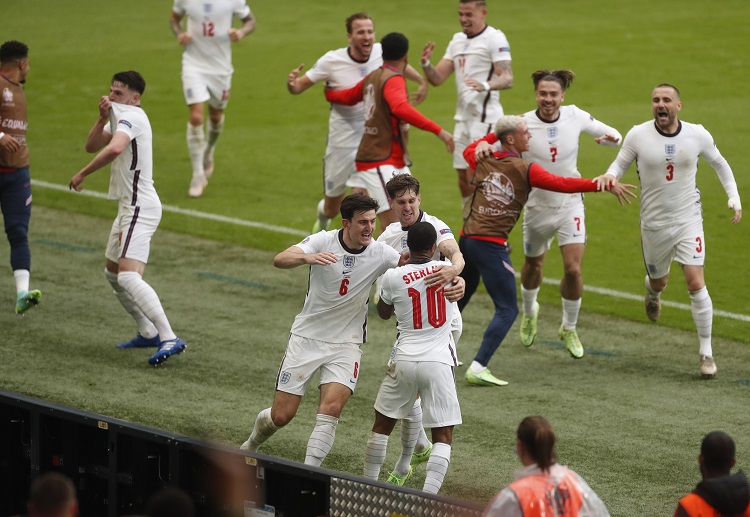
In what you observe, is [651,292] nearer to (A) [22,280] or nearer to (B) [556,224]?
(B) [556,224]

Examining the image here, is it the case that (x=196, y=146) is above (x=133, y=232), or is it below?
below

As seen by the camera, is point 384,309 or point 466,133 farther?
point 466,133

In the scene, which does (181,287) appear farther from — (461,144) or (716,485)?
(716,485)

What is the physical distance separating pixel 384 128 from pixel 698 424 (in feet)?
13.6

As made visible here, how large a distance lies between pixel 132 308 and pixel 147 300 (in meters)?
0.60

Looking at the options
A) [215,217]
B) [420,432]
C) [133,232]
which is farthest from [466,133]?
[420,432]

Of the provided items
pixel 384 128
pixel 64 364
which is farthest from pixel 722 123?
pixel 64 364

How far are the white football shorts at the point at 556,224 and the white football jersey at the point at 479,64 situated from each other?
10.1ft

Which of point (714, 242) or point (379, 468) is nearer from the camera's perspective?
point (379, 468)

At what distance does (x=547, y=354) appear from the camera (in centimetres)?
1140

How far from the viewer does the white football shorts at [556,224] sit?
1103 cm

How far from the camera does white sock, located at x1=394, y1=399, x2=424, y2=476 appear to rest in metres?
8.08

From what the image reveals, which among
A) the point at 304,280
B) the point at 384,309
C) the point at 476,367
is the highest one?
the point at 384,309

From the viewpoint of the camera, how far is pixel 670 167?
34.4 ft
